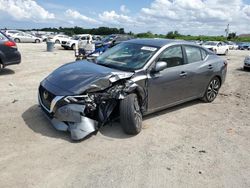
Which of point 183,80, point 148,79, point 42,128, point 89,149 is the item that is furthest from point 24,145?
point 183,80

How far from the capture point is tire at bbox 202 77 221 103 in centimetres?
704

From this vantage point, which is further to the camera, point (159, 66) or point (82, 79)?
point (159, 66)

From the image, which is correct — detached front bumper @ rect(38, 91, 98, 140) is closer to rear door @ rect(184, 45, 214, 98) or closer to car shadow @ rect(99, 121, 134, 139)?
car shadow @ rect(99, 121, 134, 139)

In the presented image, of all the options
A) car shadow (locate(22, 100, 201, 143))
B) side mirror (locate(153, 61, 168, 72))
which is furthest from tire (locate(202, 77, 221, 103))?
side mirror (locate(153, 61, 168, 72))

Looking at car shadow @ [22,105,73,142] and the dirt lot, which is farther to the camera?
car shadow @ [22,105,73,142]

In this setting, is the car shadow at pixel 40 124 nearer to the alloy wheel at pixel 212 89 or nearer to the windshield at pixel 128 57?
the windshield at pixel 128 57

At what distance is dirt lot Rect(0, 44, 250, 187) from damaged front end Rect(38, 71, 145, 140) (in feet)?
0.67

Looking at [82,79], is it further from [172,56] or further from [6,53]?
[6,53]

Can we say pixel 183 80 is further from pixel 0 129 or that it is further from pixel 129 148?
pixel 0 129

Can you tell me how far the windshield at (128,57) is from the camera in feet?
17.4

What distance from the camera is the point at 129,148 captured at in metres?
4.34

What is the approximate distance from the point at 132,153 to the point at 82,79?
1522mm

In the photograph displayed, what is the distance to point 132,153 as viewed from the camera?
165 inches

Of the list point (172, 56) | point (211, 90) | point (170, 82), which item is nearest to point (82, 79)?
point (170, 82)
